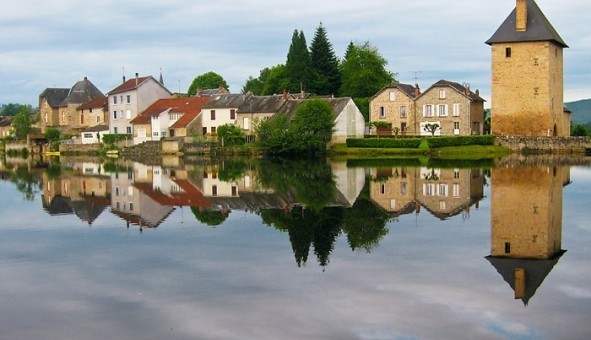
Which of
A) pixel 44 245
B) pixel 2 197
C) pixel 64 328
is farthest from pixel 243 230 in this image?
pixel 2 197

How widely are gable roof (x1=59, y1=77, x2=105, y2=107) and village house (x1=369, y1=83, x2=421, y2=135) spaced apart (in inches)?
1392

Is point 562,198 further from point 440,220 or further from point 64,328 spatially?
point 64,328

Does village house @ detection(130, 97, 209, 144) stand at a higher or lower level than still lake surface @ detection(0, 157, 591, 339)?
higher

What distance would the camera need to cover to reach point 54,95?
84.7m

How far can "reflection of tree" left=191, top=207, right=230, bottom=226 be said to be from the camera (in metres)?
18.1

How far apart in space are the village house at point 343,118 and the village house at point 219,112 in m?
5.24

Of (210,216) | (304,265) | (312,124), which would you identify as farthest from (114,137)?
(304,265)

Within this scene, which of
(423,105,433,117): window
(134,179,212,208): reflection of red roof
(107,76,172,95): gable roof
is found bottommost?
(134,179,212,208): reflection of red roof

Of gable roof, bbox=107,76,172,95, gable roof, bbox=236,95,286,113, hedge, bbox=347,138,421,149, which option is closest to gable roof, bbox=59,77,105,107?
gable roof, bbox=107,76,172,95

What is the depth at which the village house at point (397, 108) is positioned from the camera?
60.4 metres

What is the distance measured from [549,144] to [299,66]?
2926 centimetres

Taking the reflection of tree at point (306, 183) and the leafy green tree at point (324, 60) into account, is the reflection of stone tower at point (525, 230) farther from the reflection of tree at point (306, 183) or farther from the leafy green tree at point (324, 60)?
the leafy green tree at point (324, 60)

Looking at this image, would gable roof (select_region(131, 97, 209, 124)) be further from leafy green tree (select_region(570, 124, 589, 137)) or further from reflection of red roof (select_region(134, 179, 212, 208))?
reflection of red roof (select_region(134, 179, 212, 208))

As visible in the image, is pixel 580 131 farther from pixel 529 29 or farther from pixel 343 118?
pixel 343 118
